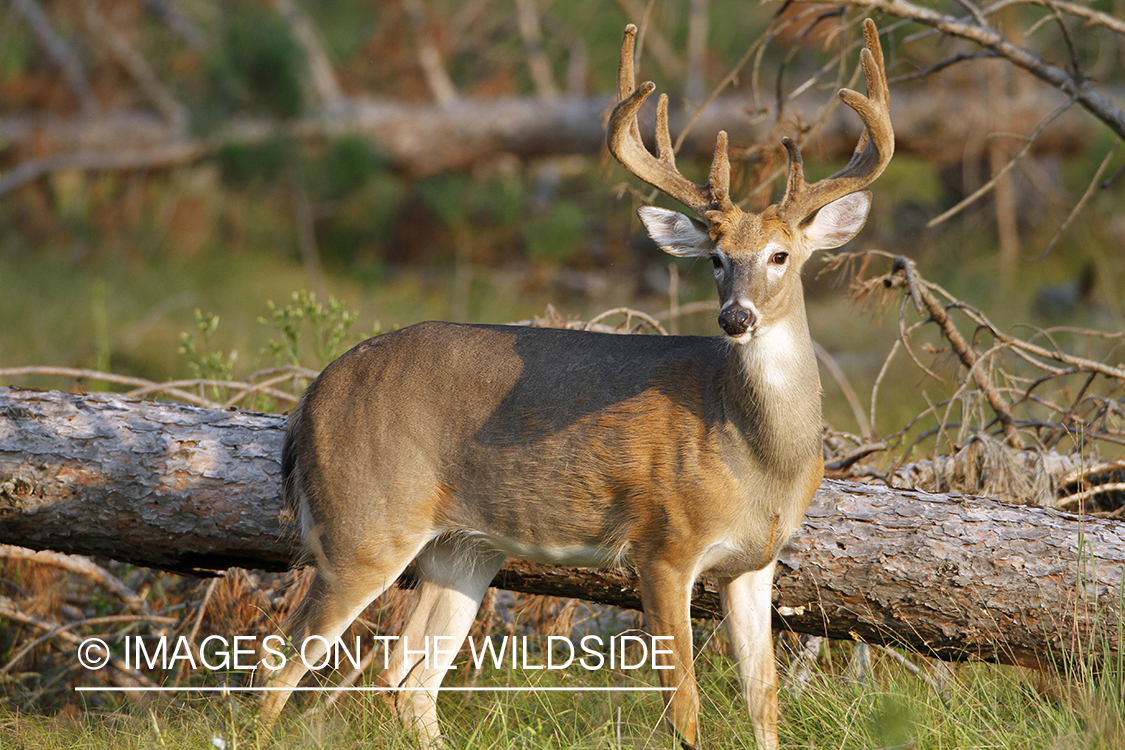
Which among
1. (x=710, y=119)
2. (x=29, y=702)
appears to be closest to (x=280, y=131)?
(x=710, y=119)

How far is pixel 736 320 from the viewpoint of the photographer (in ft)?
10.3

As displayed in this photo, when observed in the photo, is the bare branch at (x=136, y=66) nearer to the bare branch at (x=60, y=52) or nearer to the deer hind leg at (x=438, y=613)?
the bare branch at (x=60, y=52)

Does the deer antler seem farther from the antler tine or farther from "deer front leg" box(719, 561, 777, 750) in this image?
"deer front leg" box(719, 561, 777, 750)

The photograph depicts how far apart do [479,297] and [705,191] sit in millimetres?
8882

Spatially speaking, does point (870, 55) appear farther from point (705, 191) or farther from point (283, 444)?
point (283, 444)

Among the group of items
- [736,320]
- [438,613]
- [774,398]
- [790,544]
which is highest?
[736,320]

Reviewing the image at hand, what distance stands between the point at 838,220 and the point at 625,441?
36.5 inches

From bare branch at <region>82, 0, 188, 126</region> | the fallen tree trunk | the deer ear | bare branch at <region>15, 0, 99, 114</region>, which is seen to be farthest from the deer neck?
bare branch at <region>15, 0, 99, 114</region>

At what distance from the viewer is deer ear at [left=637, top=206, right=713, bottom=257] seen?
3.51m

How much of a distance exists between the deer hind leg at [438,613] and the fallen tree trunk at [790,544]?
158 mm

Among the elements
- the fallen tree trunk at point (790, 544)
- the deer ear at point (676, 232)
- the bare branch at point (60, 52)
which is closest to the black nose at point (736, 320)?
the deer ear at point (676, 232)

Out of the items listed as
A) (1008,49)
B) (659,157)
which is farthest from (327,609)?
(1008,49)

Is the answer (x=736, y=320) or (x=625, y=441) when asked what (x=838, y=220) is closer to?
(x=736, y=320)

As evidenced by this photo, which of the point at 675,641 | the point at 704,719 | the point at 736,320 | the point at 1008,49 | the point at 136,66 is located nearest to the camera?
the point at 736,320
